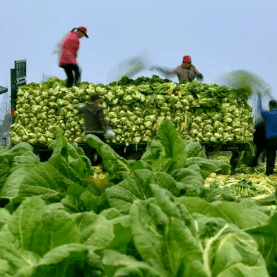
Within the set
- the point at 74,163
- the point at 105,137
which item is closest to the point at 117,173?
the point at 74,163

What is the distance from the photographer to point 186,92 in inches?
689

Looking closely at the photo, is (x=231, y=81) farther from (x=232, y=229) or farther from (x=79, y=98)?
(x=232, y=229)

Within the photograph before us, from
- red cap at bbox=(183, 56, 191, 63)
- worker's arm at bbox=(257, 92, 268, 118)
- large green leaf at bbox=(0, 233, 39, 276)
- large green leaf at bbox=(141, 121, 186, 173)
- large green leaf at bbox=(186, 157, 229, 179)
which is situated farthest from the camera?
red cap at bbox=(183, 56, 191, 63)

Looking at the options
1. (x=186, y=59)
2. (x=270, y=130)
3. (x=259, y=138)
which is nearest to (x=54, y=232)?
(x=270, y=130)

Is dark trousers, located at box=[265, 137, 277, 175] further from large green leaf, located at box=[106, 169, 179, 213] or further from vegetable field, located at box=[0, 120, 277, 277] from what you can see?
vegetable field, located at box=[0, 120, 277, 277]

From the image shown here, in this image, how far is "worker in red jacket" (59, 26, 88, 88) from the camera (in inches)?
703

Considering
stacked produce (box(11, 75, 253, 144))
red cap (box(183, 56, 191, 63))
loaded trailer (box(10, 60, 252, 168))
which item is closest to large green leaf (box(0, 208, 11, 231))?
loaded trailer (box(10, 60, 252, 168))

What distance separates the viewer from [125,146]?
17281 millimetres

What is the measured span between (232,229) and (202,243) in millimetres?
78

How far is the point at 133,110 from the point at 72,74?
195cm

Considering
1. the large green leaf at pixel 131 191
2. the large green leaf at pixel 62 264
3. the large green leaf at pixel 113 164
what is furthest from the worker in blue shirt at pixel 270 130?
the large green leaf at pixel 62 264

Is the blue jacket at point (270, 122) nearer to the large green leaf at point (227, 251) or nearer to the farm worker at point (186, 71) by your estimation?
the farm worker at point (186, 71)

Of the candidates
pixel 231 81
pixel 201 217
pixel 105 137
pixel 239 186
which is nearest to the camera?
pixel 201 217

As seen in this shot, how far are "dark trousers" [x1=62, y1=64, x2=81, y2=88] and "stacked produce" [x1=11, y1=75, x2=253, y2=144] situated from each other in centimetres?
42
